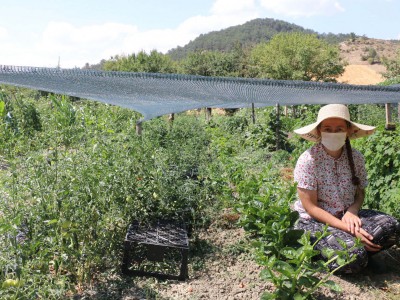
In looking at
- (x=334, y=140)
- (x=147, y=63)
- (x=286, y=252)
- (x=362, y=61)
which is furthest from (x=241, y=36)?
(x=286, y=252)

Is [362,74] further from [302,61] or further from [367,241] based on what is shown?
[367,241]

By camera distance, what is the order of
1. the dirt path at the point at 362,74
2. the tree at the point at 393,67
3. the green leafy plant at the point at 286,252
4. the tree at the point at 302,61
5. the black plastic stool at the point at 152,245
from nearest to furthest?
the green leafy plant at the point at 286,252 < the black plastic stool at the point at 152,245 < the tree at the point at 393,67 < the tree at the point at 302,61 < the dirt path at the point at 362,74

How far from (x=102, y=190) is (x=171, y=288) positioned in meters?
0.81

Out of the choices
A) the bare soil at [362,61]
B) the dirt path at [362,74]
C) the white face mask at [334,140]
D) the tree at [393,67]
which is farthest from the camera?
the bare soil at [362,61]

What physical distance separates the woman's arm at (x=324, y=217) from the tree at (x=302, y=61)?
27583mm

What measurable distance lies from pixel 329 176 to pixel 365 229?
445mm

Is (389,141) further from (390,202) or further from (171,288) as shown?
(171,288)

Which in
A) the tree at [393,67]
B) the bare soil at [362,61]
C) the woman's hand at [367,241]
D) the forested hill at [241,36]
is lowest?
the woman's hand at [367,241]

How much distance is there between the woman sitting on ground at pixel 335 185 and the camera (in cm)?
306

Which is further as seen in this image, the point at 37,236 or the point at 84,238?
the point at 84,238

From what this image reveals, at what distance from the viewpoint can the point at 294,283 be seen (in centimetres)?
241

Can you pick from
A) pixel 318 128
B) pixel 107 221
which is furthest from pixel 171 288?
pixel 318 128

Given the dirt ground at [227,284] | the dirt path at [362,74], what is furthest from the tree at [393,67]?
the dirt ground at [227,284]

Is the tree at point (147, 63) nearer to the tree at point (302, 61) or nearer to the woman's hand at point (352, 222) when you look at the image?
the tree at point (302, 61)
